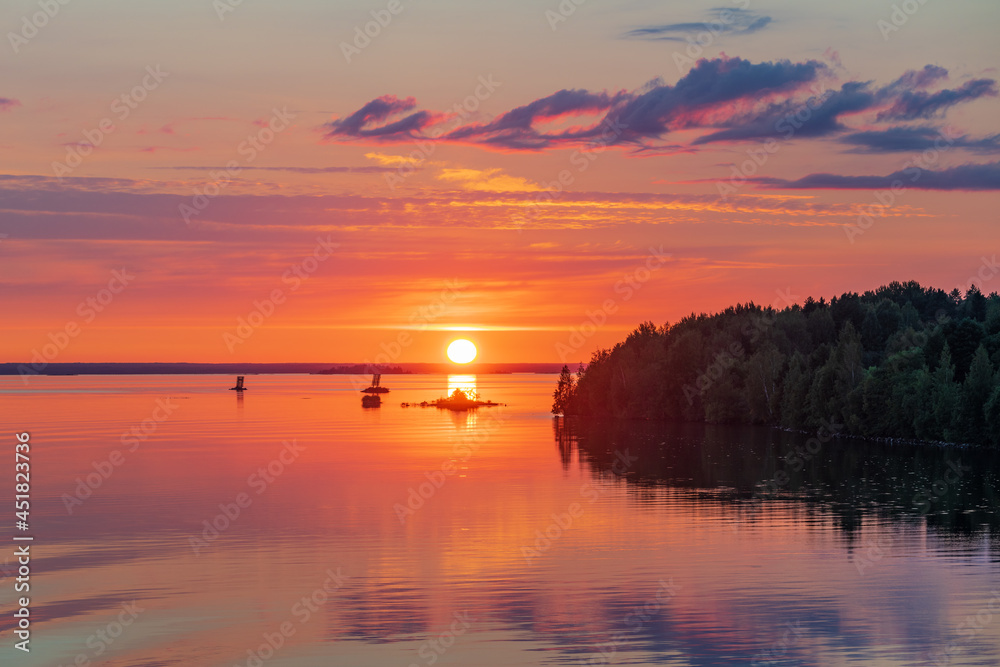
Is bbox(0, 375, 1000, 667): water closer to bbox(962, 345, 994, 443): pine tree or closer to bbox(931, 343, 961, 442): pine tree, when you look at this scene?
bbox(962, 345, 994, 443): pine tree

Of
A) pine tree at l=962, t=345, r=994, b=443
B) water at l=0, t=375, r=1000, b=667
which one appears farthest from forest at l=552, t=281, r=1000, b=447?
water at l=0, t=375, r=1000, b=667

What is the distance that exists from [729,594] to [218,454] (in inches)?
2852

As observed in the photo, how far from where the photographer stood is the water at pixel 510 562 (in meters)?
29.8

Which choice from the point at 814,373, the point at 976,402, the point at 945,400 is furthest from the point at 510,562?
the point at 814,373

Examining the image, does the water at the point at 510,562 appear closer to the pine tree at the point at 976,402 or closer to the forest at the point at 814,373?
the pine tree at the point at 976,402

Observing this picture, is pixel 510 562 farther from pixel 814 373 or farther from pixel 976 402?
pixel 814 373

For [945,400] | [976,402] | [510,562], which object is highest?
[945,400]

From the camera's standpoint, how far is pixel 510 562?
141 ft

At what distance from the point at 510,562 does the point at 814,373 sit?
332 ft

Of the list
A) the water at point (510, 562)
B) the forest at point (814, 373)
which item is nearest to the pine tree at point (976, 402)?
the forest at point (814, 373)

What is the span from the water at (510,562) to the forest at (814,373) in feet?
51.6

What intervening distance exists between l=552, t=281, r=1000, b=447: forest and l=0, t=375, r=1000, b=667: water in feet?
51.6

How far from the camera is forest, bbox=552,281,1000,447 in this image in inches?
4230

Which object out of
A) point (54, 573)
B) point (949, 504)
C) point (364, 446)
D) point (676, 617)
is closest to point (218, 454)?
point (364, 446)
